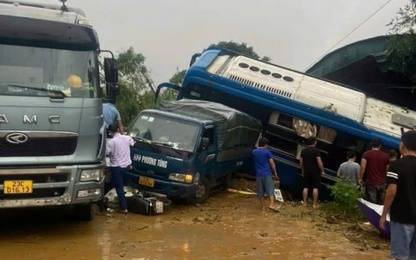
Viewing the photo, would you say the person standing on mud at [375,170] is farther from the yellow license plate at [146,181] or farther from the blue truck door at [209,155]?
the yellow license plate at [146,181]

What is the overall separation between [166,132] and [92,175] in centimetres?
373

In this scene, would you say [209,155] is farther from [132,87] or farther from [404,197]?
[132,87]

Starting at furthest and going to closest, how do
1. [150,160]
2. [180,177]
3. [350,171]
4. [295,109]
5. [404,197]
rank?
[295,109] → [350,171] → [150,160] → [180,177] → [404,197]

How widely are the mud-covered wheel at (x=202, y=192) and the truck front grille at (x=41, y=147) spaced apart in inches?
161

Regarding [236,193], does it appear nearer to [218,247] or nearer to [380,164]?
[380,164]

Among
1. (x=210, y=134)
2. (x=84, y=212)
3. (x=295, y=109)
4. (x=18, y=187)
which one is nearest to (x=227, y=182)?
(x=210, y=134)

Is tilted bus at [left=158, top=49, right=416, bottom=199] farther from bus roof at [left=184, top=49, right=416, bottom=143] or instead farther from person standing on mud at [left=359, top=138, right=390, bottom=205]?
person standing on mud at [left=359, top=138, right=390, bottom=205]

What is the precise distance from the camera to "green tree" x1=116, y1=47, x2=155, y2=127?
25.5 m

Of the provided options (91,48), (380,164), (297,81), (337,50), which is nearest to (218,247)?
(91,48)

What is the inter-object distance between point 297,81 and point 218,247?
8.05 metres

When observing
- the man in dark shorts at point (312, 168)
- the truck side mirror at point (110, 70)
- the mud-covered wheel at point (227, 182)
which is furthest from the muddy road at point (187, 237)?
the mud-covered wheel at point (227, 182)

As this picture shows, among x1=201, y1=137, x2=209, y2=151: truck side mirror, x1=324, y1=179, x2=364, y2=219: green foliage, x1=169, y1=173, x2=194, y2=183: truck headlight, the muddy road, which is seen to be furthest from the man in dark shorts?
x1=169, y1=173, x2=194, y2=183: truck headlight

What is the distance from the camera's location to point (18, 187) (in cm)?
739

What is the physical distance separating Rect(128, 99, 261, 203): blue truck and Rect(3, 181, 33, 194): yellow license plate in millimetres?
3839
